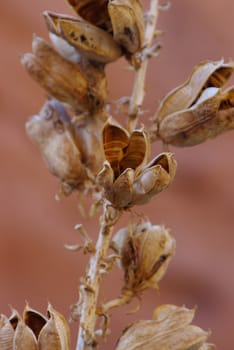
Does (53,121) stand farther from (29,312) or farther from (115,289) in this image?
(115,289)

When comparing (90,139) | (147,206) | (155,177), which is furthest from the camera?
(147,206)

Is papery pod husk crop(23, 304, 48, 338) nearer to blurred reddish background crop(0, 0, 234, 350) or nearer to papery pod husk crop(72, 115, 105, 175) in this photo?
papery pod husk crop(72, 115, 105, 175)

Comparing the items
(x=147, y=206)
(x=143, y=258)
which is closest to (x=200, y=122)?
(x=143, y=258)

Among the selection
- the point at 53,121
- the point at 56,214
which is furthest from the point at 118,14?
the point at 56,214

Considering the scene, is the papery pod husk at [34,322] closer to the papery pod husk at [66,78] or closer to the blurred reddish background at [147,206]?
the papery pod husk at [66,78]

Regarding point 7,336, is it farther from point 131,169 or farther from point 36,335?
point 131,169

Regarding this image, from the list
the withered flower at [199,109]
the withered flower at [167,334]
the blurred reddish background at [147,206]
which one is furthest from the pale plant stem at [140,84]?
the blurred reddish background at [147,206]

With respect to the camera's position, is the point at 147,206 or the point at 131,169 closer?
the point at 131,169
